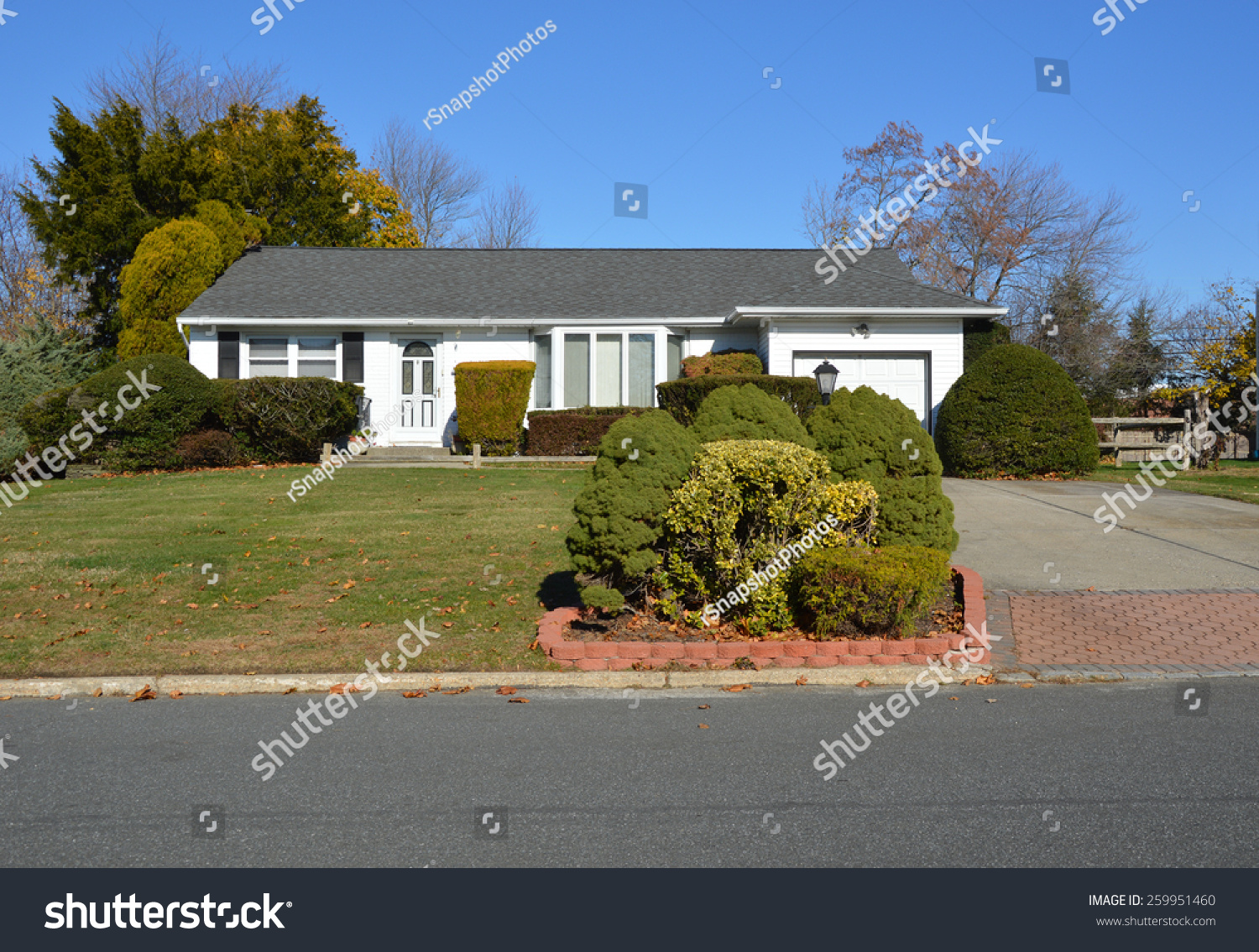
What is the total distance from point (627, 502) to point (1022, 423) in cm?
1266

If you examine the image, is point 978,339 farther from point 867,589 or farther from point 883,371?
point 867,589

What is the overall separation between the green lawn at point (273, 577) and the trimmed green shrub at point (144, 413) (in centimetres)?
247

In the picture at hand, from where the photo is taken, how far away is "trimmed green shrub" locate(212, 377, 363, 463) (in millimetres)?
17703

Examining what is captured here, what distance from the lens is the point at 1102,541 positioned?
35.9ft

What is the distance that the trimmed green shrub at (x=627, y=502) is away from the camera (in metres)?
7.05

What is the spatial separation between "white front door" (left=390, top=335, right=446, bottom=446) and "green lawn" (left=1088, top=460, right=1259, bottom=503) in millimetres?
13974

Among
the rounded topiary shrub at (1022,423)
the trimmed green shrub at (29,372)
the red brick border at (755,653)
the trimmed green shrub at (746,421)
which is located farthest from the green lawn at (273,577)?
the rounded topiary shrub at (1022,423)

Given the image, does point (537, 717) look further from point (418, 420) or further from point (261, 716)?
point (418, 420)

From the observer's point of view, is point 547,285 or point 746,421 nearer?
point 746,421

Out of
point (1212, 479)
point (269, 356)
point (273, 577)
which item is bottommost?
point (273, 577)

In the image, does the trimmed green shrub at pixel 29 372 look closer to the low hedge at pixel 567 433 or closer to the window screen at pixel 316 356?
the window screen at pixel 316 356

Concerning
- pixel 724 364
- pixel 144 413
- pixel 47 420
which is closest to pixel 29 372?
pixel 47 420
